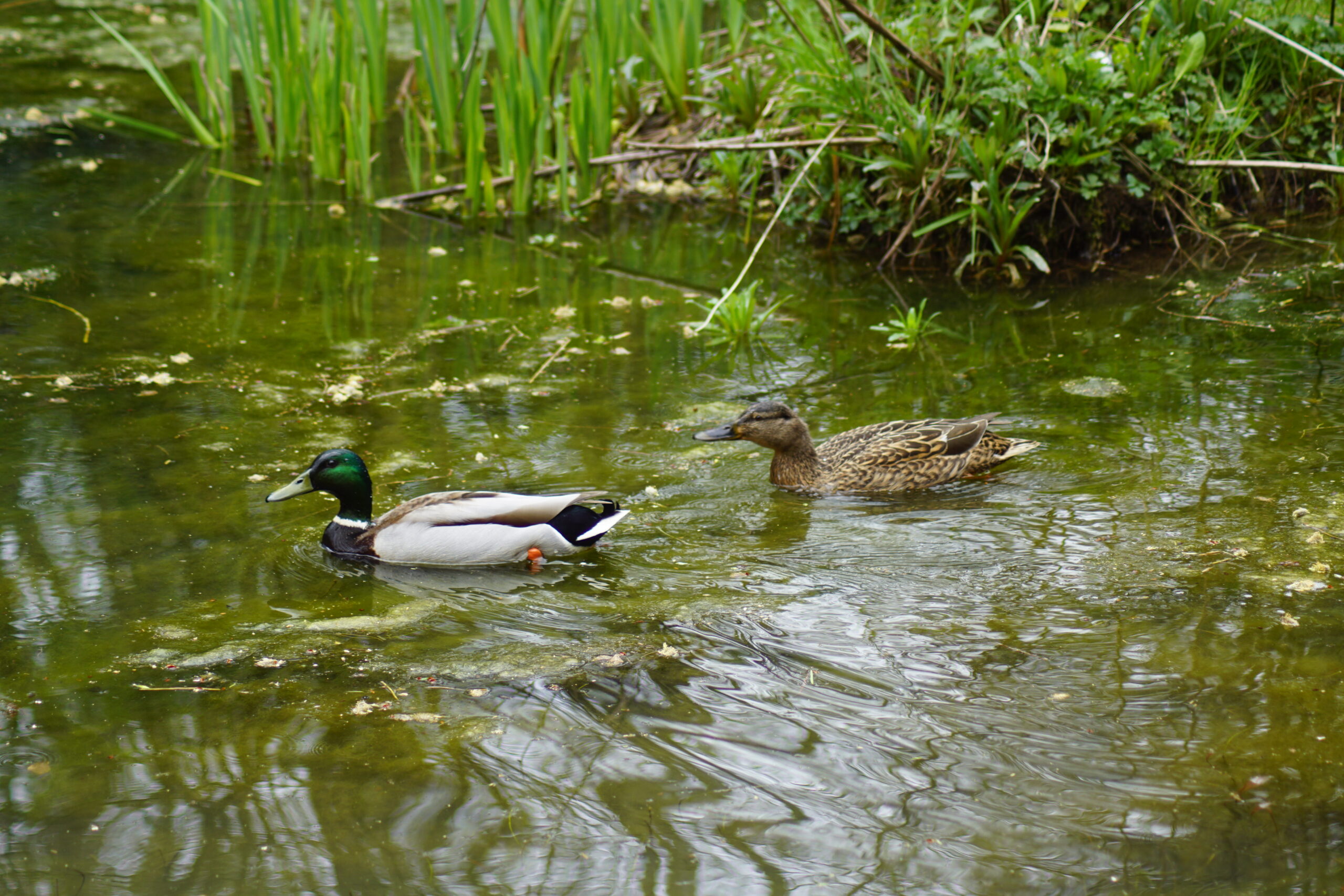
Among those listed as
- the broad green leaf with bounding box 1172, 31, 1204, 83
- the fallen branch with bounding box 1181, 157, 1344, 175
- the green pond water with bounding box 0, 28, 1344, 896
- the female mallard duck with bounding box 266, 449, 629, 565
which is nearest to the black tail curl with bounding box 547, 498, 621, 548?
the female mallard duck with bounding box 266, 449, 629, 565

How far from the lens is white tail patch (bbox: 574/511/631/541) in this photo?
15.2 ft

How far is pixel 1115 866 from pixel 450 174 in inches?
347

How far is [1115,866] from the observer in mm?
2820

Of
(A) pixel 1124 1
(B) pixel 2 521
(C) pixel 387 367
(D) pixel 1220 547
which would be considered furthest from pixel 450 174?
(D) pixel 1220 547

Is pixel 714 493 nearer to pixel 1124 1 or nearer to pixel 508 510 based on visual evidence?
pixel 508 510

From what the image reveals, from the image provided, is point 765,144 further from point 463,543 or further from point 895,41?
point 463,543

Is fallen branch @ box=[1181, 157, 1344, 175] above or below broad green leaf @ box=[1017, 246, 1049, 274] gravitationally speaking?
above

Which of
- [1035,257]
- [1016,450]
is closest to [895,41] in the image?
[1035,257]

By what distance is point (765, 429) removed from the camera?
5.30 metres

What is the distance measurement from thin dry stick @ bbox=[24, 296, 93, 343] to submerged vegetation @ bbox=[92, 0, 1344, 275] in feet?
9.13

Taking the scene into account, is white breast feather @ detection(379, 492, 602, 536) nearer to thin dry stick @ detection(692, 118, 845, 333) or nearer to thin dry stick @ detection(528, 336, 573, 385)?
thin dry stick @ detection(528, 336, 573, 385)

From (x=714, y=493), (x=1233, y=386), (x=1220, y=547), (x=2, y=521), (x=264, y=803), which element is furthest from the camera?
(x=1233, y=386)

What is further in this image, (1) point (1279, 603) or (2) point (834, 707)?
(1) point (1279, 603)

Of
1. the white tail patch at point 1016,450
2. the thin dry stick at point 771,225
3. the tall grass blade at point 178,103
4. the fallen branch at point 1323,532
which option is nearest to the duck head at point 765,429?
the white tail patch at point 1016,450
